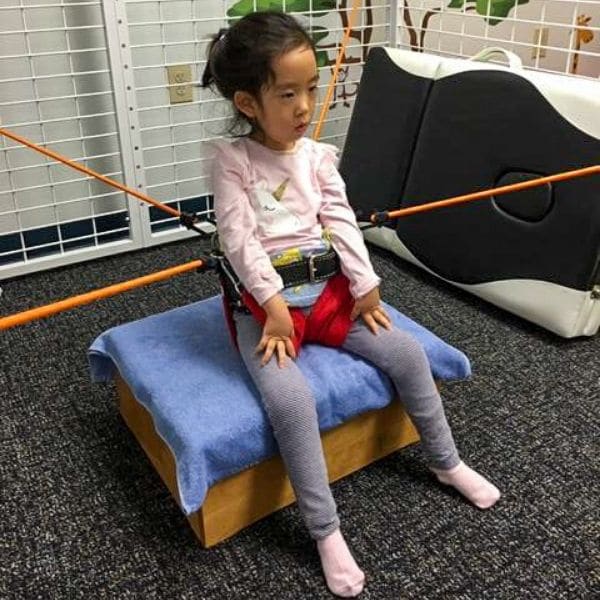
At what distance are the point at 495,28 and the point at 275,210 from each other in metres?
1.78

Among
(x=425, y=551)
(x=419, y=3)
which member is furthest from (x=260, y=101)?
(x=419, y=3)

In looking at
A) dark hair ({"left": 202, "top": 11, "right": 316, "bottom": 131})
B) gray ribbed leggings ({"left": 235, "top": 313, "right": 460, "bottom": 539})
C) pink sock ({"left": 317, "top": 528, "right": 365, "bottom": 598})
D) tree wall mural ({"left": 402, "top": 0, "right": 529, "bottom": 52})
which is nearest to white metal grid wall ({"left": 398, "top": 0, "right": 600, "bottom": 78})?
tree wall mural ({"left": 402, "top": 0, "right": 529, "bottom": 52})

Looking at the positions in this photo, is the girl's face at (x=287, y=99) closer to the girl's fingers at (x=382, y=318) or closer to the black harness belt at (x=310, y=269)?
the black harness belt at (x=310, y=269)

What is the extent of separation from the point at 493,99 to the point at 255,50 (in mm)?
1000

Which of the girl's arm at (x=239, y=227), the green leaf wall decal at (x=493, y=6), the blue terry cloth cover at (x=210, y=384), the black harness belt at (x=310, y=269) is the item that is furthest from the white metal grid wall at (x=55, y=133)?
the green leaf wall decal at (x=493, y=6)

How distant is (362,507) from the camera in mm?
1254

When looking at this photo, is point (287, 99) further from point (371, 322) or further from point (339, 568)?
point (339, 568)

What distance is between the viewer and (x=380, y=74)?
2252 mm

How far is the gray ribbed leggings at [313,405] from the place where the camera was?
1.10 m

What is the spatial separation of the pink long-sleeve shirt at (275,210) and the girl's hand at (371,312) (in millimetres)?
16

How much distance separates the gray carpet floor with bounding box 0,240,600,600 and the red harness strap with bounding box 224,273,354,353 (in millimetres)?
298

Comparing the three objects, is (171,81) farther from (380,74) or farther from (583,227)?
(583,227)

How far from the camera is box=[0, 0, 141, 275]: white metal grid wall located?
209 centimetres

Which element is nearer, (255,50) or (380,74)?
(255,50)
